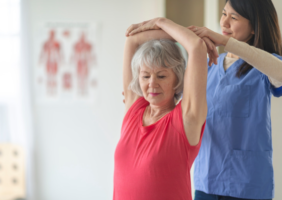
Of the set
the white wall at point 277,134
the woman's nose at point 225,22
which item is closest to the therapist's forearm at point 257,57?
the woman's nose at point 225,22

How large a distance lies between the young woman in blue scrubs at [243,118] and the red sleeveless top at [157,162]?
26 centimetres

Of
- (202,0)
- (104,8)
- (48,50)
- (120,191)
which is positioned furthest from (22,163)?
(202,0)

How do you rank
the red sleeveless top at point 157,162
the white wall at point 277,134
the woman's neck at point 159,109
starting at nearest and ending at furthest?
1. the red sleeveless top at point 157,162
2. the woman's neck at point 159,109
3. the white wall at point 277,134

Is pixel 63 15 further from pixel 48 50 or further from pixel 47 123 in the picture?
pixel 47 123

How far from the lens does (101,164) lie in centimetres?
282

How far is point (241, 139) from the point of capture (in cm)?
122

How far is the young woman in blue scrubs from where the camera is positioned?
47.1 inches

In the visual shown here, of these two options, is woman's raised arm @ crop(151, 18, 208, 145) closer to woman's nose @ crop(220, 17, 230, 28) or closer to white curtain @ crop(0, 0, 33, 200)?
woman's nose @ crop(220, 17, 230, 28)

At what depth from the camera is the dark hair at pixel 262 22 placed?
1.20 meters

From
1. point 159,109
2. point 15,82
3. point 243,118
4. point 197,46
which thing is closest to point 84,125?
point 15,82

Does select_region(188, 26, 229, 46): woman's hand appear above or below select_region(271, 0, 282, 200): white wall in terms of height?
above

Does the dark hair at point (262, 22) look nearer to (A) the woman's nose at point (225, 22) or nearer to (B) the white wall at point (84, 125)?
(A) the woman's nose at point (225, 22)

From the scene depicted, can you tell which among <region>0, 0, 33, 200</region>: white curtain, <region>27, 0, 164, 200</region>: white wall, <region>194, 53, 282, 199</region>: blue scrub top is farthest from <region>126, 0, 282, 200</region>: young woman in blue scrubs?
<region>0, 0, 33, 200</region>: white curtain

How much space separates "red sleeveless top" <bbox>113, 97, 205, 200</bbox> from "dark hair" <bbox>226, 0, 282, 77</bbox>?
0.48 metres
